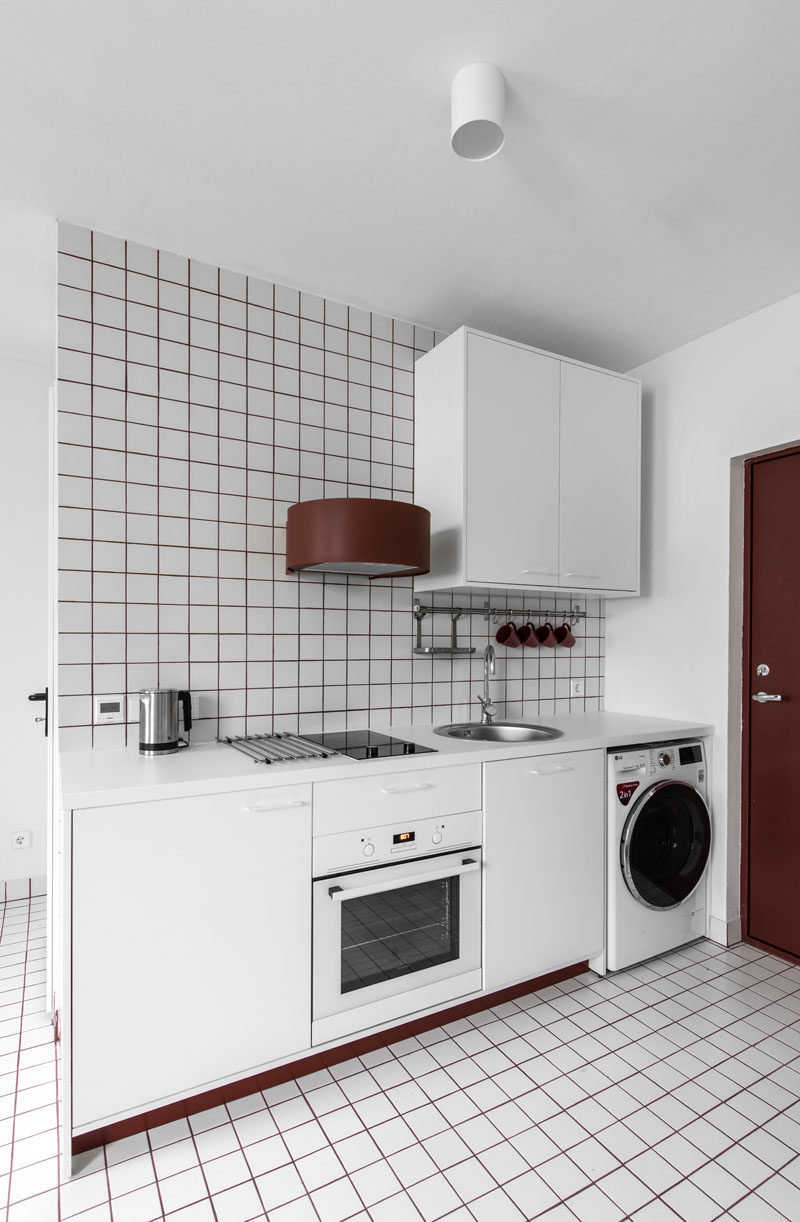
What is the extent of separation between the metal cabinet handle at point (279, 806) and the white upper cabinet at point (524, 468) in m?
0.98

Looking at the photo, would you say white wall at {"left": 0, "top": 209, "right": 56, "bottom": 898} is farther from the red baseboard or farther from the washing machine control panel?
the washing machine control panel

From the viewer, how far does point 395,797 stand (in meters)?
1.93

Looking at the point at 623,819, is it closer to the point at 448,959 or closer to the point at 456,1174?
the point at 448,959

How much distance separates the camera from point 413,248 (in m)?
2.16

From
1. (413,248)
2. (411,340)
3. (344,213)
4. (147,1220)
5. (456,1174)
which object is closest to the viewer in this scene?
(147,1220)

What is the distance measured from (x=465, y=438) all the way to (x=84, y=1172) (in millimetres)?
2305

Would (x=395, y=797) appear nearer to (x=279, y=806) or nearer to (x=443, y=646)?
(x=279, y=806)

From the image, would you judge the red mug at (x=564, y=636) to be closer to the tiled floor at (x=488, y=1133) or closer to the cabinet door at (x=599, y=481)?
the cabinet door at (x=599, y=481)

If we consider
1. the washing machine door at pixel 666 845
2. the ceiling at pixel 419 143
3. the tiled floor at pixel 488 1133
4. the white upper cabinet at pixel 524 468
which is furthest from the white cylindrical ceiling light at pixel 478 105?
the tiled floor at pixel 488 1133

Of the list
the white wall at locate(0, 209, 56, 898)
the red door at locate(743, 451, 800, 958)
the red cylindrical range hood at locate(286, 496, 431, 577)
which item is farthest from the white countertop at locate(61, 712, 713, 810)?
the white wall at locate(0, 209, 56, 898)

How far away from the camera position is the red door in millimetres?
2486

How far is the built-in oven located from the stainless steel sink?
0.58 m

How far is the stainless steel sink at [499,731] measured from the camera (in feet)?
8.57

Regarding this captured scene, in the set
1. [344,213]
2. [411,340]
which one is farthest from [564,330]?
[344,213]
